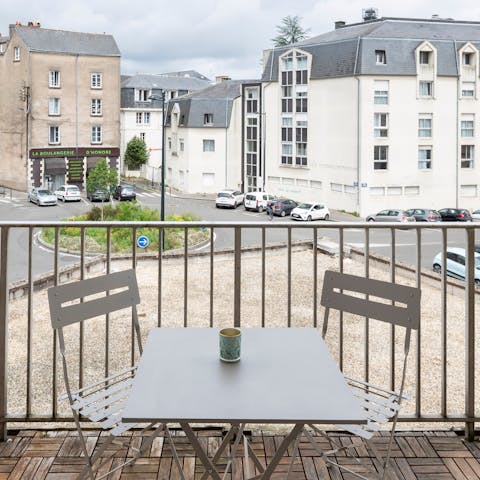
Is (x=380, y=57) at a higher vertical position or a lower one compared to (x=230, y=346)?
higher

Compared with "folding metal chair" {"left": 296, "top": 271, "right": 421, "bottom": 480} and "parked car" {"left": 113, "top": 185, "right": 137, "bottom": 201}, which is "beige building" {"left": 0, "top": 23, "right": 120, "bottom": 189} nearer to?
"parked car" {"left": 113, "top": 185, "right": 137, "bottom": 201}

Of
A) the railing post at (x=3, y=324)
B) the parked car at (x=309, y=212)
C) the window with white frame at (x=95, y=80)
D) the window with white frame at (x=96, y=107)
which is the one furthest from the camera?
the window with white frame at (x=96, y=107)

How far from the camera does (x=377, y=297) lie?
5.79 ft

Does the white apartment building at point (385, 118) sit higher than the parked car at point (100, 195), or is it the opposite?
the white apartment building at point (385, 118)

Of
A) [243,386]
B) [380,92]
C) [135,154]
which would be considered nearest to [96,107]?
[135,154]

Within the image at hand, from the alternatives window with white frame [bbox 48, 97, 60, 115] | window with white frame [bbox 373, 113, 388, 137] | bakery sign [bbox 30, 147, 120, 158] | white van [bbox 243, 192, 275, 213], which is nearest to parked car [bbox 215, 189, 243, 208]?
white van [bbox 243, 192, 275, 213]

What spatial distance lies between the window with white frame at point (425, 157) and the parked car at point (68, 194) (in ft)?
53.1

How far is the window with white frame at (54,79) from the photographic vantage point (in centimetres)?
3338

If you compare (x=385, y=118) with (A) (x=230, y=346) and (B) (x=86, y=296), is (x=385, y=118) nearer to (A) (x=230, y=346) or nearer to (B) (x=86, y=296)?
(B) (x=86, y=296)

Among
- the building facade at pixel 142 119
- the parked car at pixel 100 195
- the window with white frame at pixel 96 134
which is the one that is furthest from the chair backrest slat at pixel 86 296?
the building facade at pixel 142 119

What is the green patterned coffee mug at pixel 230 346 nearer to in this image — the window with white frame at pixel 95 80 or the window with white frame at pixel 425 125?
the window with white frame at pixel 425 125

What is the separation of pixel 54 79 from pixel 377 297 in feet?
113

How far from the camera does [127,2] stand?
229 ft

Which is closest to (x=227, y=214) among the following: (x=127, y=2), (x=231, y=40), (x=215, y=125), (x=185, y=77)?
(x=215, y=125)
